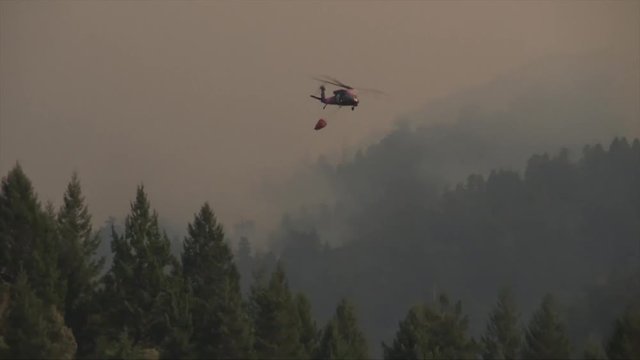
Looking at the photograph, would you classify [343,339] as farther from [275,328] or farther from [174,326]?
[174,326]

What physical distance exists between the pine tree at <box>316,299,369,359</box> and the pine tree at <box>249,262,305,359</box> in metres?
2.25

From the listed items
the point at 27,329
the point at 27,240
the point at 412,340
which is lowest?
the point at 412,340

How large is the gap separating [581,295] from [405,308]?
31.9 m

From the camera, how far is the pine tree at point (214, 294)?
45.5 metres

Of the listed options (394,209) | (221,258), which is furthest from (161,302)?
(394,209)

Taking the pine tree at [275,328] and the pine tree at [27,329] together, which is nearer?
the pine tree at [27,329]

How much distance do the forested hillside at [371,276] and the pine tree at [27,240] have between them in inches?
3.0

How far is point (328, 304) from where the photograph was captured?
150625 mm

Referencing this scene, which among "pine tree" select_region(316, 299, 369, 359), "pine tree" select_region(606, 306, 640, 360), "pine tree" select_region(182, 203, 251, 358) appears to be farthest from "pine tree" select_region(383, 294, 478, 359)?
"pine tree" select_region(182, 203, 251, 358)

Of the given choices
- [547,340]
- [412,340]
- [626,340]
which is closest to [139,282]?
[412,340]

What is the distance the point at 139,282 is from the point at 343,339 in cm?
1277

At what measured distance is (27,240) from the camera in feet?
155

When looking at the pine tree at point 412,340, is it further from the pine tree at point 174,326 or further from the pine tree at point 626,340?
the pine tree at point 174,326

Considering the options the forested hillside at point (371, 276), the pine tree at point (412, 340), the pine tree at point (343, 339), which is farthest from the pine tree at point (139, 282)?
the pine tree at point (412, 340)
